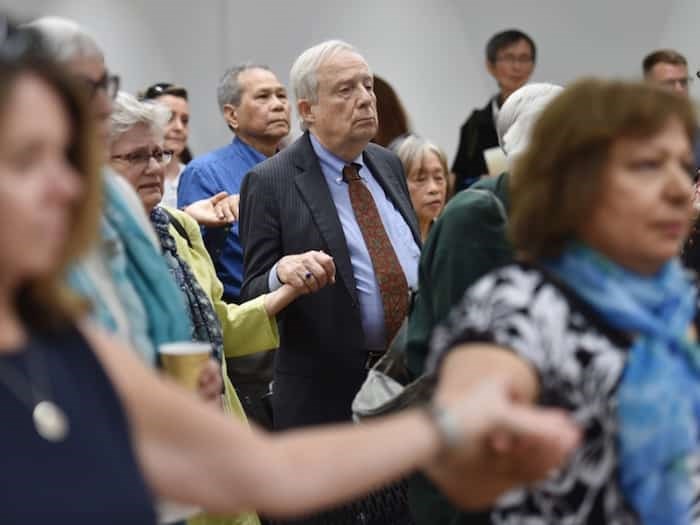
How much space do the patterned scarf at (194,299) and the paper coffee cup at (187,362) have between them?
1.09 metres

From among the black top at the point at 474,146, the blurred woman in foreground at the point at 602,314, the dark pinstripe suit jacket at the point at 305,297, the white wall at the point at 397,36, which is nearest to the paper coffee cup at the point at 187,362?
the blurred woman in foreground at the point at 602,314

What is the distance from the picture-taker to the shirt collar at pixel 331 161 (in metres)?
4.13

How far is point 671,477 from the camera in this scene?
1.95 m

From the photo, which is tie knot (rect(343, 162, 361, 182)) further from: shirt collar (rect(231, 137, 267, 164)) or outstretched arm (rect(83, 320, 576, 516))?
outstretched arm (rect(83, 320, 576, 516))

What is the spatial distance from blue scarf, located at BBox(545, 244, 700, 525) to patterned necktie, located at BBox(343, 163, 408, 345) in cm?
194

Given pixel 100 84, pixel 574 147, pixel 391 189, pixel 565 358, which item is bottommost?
pixel 391 189

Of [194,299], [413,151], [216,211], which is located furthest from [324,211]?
[413,151]

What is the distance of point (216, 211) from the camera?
4.57 meters

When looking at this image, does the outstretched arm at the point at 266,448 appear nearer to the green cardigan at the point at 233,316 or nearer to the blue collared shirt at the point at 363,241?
the green cardigan at the point at 233,316

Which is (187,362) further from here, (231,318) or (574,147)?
(231,318)

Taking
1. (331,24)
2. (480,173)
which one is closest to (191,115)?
(331,24)

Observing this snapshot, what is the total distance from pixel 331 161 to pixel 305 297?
0.45 meters

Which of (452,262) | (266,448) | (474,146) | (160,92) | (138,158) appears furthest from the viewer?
(160,92)

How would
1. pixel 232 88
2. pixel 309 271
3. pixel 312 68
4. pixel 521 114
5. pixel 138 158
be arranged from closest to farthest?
pixel 521 114
pixel 138 158
pixel 309 271
pixel 312 68
pixel 232 88
